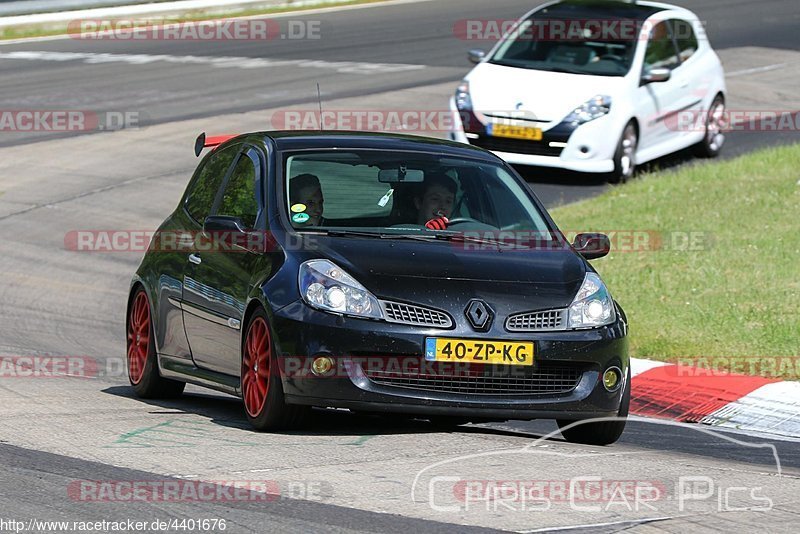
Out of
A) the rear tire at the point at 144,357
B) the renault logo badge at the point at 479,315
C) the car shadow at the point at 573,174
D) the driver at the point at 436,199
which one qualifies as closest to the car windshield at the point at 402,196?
the driver at the point at 436,199

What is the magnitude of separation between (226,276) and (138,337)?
63.1 inches

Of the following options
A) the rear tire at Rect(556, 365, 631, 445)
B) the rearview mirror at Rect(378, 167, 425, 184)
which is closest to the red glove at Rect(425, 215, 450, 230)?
the rearview mirror at Rect(378, 167, 425, 184)

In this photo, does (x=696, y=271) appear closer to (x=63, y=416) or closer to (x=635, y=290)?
(x=635, y=290)

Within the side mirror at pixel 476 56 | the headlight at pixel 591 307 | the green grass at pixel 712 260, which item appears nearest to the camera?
the headlight at pixel 591 307

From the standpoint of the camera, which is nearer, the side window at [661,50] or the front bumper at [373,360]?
the front bumper at [373,360]

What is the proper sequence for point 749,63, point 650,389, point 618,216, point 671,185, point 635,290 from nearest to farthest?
point 650,389
point 635,290
point 618,216
point 671,185
point 749,63

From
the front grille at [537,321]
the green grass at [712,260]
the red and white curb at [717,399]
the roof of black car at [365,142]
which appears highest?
the roof of black car at [365,142]

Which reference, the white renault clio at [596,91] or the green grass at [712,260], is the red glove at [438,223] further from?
the white renault clio at [596,91]

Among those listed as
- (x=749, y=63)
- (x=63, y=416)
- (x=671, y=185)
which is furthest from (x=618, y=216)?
(x=749, y=63)

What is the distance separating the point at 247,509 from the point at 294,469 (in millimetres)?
806

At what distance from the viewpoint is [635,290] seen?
13273mm

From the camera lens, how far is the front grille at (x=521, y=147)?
18.1 meters

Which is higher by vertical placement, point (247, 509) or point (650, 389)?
point (247, 509)

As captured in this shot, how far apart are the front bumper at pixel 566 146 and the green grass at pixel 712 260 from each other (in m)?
0.46
